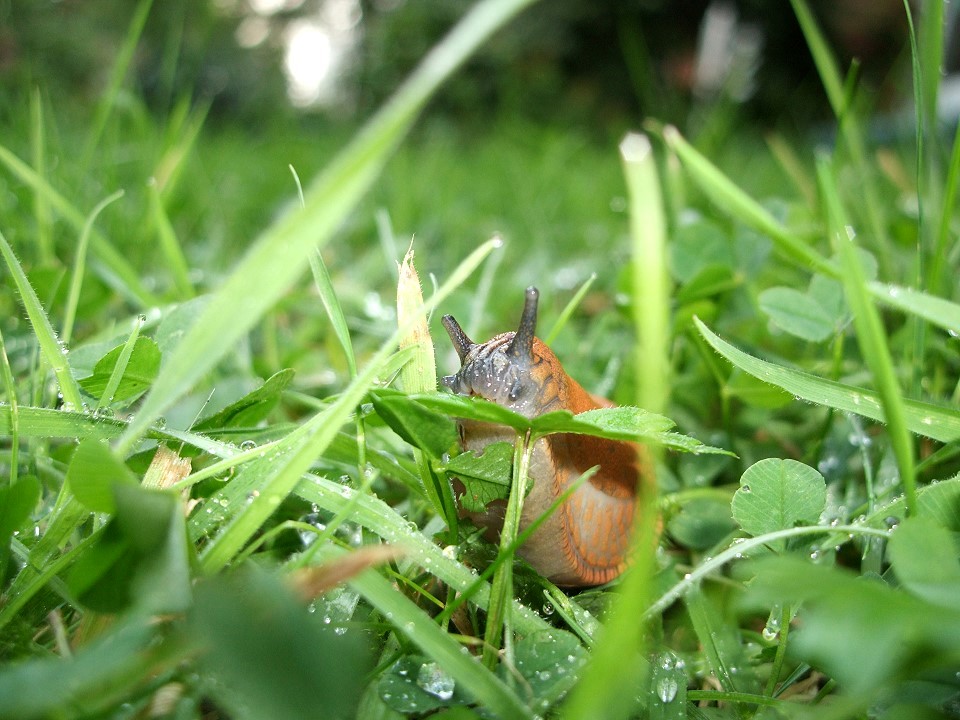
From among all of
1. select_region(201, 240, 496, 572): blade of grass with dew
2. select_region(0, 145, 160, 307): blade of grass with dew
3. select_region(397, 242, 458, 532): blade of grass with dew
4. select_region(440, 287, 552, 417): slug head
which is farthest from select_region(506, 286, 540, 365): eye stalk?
select_region(0, 145, 160, 307): blade of grass with dew

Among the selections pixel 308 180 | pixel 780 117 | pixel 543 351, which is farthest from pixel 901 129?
pixel 780 117

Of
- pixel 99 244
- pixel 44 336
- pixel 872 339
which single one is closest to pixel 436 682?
pixel 872 339

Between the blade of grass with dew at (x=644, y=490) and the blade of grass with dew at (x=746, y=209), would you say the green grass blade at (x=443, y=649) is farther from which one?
the blade of grass with dew at (x=746, y=209)

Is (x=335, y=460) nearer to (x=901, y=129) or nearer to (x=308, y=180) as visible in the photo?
(x=308, y=180)

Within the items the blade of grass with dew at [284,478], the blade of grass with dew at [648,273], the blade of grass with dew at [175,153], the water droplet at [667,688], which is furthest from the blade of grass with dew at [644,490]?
the blade of grass with dew at [175,153]

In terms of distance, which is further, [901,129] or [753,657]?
[901,129]

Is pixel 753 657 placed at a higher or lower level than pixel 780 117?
lower

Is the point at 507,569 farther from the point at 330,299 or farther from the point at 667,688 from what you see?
the point at 330,299
